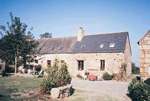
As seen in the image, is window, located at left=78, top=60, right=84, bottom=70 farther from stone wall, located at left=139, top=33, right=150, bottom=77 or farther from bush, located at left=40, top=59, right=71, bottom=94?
stone wall, located at left=139, top=33, right=150, bottom=77

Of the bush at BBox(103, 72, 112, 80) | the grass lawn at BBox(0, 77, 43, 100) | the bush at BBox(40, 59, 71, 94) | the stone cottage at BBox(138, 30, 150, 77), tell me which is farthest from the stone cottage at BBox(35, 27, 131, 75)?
the stone cottage at BBox(138, 30, 150, 77)

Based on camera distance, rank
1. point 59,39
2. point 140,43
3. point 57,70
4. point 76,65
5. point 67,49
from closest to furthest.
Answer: point 140,43
point 57,70
point 76,65
point 67,49
point 59,39

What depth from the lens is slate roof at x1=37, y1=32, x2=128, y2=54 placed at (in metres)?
17.0

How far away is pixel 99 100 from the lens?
272 inches

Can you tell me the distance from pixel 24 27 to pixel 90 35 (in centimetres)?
1044

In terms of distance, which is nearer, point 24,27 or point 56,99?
point 56,99

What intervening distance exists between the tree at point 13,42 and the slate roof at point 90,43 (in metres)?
5.97

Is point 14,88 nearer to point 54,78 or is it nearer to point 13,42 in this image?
point 54,78

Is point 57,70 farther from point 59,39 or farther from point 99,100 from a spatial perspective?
point 59,39

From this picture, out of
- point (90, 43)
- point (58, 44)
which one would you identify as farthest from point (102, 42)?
point (58, 44)

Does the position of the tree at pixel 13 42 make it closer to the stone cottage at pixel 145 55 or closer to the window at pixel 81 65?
the window at pixel 81 65

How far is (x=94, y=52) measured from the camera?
57.2 ft

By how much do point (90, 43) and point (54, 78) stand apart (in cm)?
1276

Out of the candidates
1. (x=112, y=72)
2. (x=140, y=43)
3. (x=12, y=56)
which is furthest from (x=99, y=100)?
(x=12, y=56)
